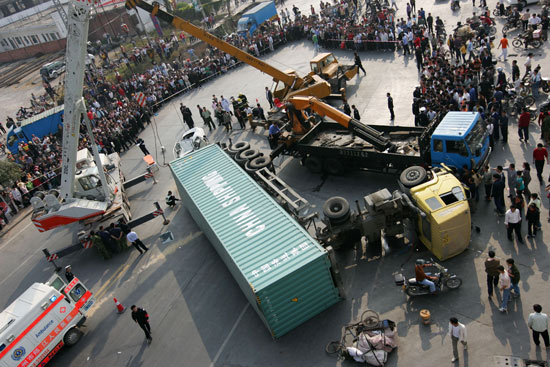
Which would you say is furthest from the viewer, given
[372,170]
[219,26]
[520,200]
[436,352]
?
[219,26]

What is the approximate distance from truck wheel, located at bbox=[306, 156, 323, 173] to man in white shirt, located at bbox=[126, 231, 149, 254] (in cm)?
789

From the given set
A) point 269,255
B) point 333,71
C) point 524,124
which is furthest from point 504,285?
point 333,71

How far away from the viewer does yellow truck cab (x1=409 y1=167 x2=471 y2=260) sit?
11875 mm

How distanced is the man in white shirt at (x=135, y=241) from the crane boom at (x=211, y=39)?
11092 millimetres

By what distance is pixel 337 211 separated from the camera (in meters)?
13.2

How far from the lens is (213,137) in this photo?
25.7m

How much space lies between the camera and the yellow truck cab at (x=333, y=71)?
82.0ft

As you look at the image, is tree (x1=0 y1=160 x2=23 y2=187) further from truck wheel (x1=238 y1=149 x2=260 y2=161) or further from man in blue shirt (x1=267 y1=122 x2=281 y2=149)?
man in blue shirt (x1=267 y1=122 x2=281 y2=149)

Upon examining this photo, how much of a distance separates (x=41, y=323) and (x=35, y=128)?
23167 millimetres

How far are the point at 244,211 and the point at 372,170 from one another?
6.12 m

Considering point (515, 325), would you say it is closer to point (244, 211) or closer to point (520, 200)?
point (520, 200)

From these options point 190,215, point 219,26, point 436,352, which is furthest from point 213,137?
point 219,26

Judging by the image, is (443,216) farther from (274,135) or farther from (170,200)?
(170,200)

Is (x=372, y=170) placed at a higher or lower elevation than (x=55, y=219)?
lower
